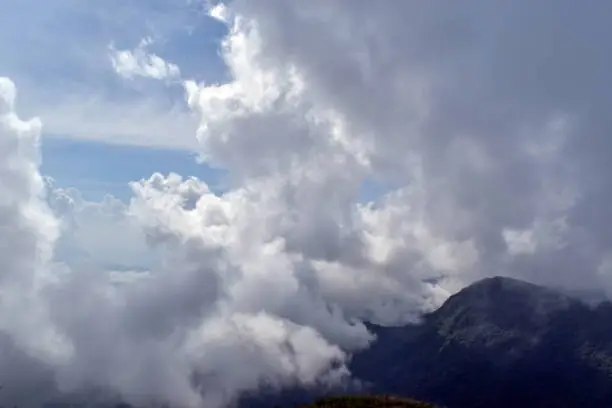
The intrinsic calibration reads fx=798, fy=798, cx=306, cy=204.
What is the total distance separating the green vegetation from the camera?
166m

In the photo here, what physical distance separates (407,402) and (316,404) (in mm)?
19696

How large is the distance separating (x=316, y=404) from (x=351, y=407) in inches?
472

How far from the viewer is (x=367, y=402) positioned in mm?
169375

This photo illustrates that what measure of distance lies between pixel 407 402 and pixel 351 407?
1412 cm

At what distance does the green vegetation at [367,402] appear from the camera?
166m

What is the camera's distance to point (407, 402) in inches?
6732

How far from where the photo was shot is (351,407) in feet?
539

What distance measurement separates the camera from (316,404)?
173750mm
